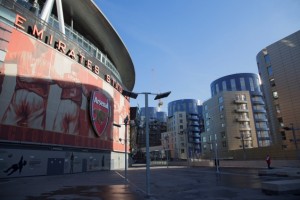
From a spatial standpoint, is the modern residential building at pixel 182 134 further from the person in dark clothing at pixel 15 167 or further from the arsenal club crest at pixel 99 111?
the person in dark clothing at pixel 15 167

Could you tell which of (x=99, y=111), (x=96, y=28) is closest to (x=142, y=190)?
(x=99, y=111)

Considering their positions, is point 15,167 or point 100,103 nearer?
point 15,167

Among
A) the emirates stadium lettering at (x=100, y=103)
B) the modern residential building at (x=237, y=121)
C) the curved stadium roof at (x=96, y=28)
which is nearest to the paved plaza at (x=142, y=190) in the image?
the emirates stadium lettering at (x=100, y=103)

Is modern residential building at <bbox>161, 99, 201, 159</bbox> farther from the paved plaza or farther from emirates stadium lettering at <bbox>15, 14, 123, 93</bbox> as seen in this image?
the paved plaza

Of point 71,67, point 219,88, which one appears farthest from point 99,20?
point 219,88

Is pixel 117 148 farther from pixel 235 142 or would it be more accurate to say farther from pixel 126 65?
pixel 235 142

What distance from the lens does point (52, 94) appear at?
36.1 metres

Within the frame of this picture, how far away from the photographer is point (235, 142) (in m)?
87.9

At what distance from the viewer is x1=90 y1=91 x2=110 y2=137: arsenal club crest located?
4638 centimetres

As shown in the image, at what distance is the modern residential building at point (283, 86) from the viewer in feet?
183

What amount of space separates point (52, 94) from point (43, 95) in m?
1.89

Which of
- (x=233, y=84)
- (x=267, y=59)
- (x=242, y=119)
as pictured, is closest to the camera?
(x=267, y=59)

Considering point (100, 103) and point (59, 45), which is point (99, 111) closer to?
point (100, 103)

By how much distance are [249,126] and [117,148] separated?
194 ft
